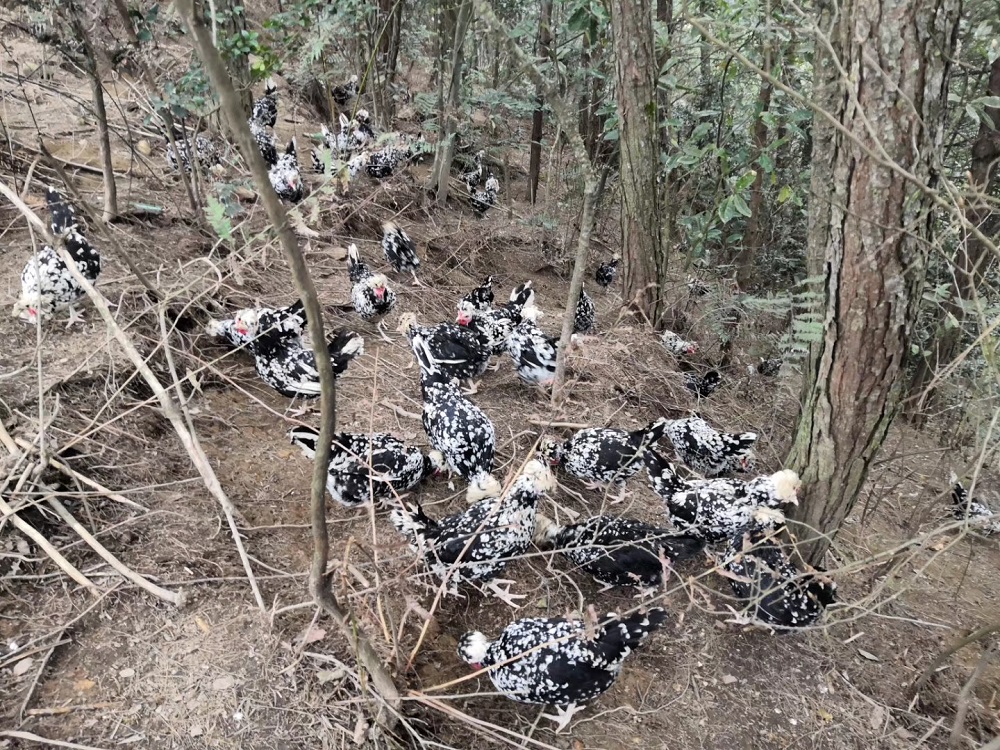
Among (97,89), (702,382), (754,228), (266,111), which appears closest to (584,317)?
(702,382)

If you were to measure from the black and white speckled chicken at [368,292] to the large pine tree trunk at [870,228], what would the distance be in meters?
2.81

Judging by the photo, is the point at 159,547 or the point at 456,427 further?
the point at 456,427

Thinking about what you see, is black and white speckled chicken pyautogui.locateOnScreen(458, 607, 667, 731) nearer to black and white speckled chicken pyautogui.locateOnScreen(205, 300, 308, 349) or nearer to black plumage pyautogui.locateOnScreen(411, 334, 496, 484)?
black plumage pyautogui.locateOnScreen(411, 334, 496, 484)

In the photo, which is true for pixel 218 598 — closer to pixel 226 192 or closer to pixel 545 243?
pixel 226 192

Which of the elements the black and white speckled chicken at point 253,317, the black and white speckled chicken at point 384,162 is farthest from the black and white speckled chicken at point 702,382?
the black and white speckled chicken at point 384,162

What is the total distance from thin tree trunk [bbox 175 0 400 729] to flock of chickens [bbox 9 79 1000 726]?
1.29ft

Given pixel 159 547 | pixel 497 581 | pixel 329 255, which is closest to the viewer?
pixel 159 547

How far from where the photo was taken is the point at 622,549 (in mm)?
2750

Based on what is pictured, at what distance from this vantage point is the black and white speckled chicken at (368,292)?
14.0 feet

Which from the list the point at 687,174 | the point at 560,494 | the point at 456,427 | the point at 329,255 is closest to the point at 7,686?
the point at 456,427

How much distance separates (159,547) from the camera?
2.52m

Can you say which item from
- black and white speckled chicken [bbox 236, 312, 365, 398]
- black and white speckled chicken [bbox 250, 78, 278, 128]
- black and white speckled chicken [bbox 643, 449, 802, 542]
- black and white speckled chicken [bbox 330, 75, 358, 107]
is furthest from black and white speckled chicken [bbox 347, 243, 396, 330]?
black and white speckled chicken [bbox 330, 75, 358, 107]

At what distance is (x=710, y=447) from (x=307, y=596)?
2389mm

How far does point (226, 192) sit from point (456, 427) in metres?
2.39
